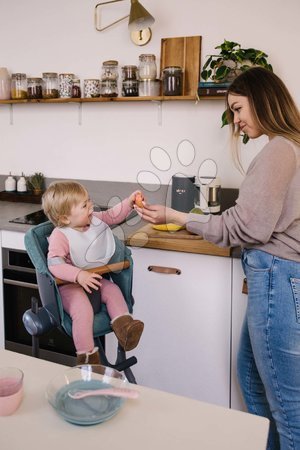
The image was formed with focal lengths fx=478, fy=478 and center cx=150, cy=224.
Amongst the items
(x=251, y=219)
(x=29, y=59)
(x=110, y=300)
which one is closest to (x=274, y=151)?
(x=251, y=219)

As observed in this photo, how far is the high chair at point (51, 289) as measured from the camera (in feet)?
4.94

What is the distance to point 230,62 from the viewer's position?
2.41 m

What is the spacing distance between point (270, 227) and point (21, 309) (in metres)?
1.57

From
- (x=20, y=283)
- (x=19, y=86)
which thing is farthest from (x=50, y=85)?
(x=20, y=283)

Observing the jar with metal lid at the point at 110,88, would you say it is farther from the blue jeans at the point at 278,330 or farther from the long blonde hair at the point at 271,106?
the blue jeans at the point at 278,330

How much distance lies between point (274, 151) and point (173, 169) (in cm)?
125

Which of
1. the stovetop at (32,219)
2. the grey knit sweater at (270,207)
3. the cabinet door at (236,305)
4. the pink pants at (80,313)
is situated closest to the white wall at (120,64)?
the stovetop at (32,219)

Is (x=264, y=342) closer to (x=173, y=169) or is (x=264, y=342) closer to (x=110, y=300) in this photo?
(x=110, y=300)

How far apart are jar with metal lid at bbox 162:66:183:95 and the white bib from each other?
1.22m

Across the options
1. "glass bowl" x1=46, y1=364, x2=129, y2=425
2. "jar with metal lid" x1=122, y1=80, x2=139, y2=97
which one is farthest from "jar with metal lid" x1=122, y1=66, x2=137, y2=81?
"glass bowl" x1=46, y1=364, x2=129, y2=425

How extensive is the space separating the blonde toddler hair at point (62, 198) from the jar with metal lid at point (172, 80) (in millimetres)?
1200

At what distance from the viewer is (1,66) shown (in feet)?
9.93

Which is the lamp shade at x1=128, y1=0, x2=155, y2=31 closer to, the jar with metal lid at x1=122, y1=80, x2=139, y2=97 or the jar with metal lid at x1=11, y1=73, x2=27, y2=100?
the jar with metal lid at x1=122, y1=80, x2=139, y2=97

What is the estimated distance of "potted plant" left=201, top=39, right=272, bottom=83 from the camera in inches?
90.7
